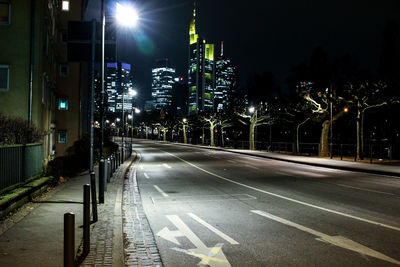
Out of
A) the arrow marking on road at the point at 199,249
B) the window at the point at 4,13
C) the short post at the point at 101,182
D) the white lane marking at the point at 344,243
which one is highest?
the window at the point at 4,13

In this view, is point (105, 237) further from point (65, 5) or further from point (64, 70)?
point (65, 5)

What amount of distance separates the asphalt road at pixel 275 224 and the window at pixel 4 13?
1332 cm

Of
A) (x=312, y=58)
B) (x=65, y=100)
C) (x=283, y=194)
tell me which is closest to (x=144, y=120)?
(x=312, y=58)

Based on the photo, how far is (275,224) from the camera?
337 inches

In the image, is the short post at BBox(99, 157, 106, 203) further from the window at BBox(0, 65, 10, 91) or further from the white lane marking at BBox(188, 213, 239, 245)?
the window at BBox(0, 65, 10, 91)

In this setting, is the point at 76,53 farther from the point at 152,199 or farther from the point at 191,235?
the point at 191,235

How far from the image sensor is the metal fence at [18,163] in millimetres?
9594

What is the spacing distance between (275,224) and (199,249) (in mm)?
2561

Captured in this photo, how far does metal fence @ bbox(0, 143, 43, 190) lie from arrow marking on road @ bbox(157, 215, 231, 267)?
4616mm

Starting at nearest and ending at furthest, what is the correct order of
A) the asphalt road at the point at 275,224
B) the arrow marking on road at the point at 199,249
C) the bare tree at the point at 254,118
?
1. the arrow marking on road at the point at 199,249
2. the asphalt road at the point at 275,224
3. the bare tree at the point at 254,118

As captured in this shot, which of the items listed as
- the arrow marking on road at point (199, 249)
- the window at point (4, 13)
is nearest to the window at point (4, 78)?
the window at point (4, 13)

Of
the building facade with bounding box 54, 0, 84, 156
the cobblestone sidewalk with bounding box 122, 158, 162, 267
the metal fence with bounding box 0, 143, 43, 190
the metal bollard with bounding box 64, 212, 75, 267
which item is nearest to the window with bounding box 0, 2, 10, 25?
the metal fence with bounding box 0, 143, 43, 190

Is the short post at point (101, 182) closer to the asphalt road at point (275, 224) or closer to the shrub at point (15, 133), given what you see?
the asphalt road at point (275, 224)

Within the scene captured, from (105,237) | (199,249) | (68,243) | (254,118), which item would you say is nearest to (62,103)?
(254,118)
